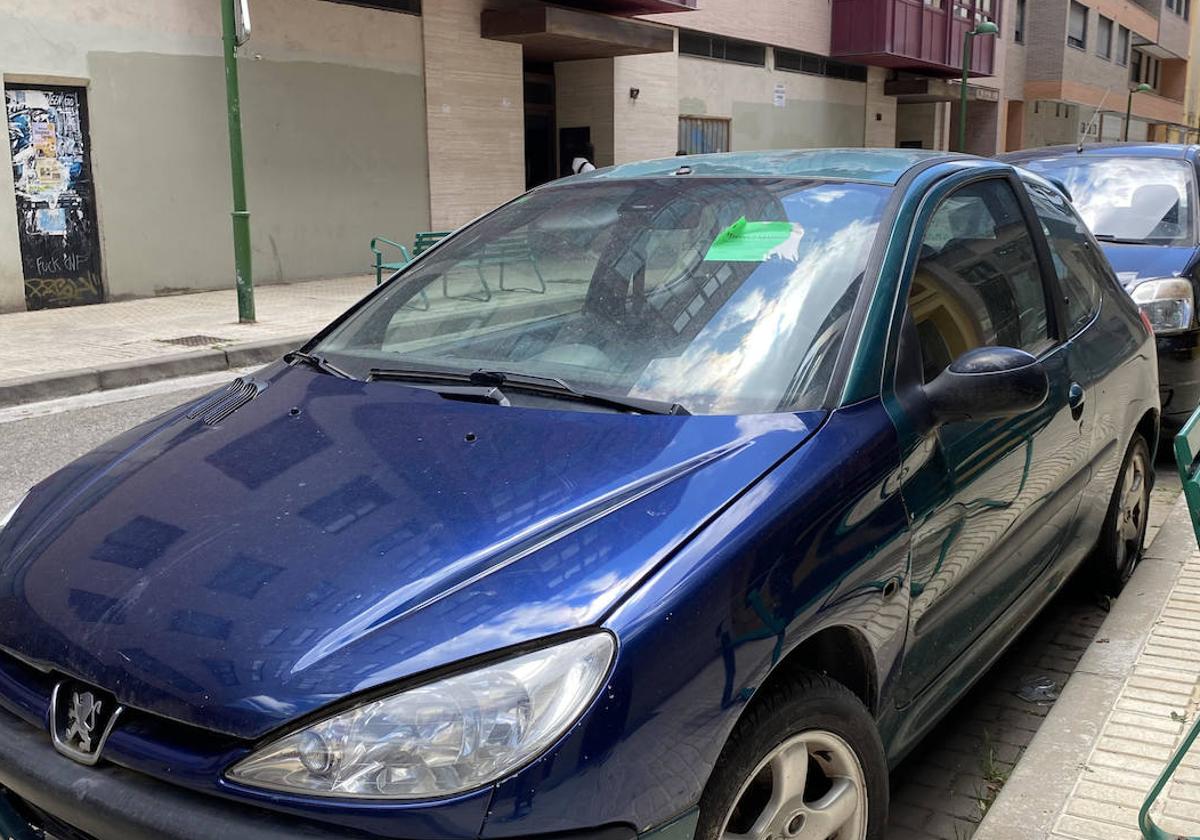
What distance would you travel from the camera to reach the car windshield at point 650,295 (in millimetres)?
2566

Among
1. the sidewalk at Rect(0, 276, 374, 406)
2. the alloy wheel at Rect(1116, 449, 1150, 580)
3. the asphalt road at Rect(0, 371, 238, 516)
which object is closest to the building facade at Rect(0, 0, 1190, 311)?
the sidewalk at Rect(0, 276, 374, 406)

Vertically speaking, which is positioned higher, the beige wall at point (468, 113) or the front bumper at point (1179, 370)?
the beige wall at point (468, 113)

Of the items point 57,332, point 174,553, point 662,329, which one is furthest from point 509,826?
point 57,332

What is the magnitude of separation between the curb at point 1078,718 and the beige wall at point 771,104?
723 inches

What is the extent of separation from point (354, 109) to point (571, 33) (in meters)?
4.02

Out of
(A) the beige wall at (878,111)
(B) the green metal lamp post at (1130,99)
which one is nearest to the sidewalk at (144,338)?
(A) the beige wall at (878,111)

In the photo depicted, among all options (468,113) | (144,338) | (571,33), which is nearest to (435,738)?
(144,338)

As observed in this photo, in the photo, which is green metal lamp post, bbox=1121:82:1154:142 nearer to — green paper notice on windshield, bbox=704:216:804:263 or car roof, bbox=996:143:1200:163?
car roof, bbox=996:143:1200:163

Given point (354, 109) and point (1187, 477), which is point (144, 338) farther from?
point (1187, 477)

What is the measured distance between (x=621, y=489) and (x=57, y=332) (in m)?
10.5

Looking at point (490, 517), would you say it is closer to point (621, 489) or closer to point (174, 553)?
point (621, 489)

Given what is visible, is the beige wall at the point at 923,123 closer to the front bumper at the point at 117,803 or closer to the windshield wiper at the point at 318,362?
the windshield wiper at the point at 318,362

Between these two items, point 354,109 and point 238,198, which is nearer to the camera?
point 238,198

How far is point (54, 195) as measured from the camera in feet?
42.3
